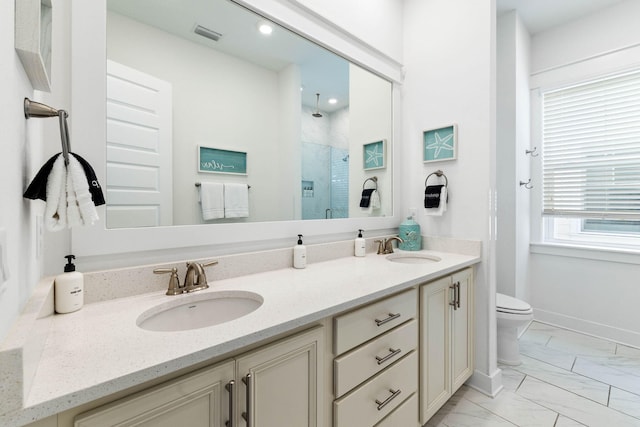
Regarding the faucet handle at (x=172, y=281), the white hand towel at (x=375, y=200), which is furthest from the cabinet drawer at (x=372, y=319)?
the white hand towel at (x=375, y=200)

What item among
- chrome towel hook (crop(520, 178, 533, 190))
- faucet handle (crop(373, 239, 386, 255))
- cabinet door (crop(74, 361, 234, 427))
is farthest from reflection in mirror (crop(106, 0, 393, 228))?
chrome towel hook (crop(520, 178, 533, 190))

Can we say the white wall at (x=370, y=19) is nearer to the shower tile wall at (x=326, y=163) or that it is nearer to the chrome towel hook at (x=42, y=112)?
the shower tile wall at (x=326, y=163)

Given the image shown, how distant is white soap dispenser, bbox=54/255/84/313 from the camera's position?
872mm

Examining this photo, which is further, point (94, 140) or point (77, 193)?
point (94, 140)

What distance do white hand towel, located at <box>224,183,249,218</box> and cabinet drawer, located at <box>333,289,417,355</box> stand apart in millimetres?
718

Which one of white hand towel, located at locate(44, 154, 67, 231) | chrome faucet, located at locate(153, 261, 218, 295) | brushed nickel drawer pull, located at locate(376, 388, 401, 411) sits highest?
white hand towel, located at locate(44, 154, 67, 231)

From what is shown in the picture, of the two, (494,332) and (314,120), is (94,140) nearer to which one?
(314,120)

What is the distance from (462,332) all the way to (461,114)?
139 centimetres

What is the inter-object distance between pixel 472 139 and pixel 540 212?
1649 mm

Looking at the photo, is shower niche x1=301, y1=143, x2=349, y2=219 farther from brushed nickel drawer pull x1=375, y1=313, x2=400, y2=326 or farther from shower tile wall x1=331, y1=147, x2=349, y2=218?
brushed nickel drawer pull x1=375, y1=313, x2=400, y2=326

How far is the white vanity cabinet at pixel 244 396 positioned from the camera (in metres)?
0.62

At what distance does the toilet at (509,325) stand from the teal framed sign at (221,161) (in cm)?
202

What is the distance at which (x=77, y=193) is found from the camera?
29.2 inches

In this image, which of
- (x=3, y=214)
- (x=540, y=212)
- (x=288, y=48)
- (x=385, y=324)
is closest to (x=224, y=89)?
(x=288, y=48)
